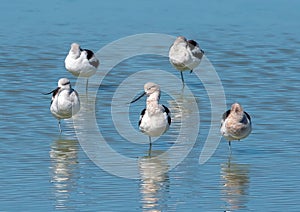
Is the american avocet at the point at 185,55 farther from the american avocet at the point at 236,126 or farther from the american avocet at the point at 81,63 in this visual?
the american avocet at the point at 236,126

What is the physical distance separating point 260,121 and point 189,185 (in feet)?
13.0

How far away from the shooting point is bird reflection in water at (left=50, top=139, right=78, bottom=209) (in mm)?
11172

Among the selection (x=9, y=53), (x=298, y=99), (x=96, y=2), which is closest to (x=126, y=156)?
(x=298, y=99)

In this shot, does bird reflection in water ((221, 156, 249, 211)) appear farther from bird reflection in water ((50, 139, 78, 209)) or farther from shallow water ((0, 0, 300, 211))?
bird reflection in water ((50, 139, 78, 209))

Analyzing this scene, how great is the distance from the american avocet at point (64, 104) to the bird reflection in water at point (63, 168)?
86cm

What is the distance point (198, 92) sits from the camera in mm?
18422

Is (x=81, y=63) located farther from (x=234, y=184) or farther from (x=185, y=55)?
(x=234, y=184)

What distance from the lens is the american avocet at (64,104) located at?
15.1 m

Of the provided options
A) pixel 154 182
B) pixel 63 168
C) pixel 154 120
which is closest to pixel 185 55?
pixel 154 120

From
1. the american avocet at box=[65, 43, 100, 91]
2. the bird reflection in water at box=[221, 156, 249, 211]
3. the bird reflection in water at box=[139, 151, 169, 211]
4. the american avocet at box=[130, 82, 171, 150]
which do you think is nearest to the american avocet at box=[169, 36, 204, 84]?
the american avocet at box=[65, 43, 100, 91]

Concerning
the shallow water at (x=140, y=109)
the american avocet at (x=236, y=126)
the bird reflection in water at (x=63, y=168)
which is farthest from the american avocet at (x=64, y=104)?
the american avocet at (x=236, y=126)

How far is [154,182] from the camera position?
1209 centimetres

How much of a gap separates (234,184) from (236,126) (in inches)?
55.4

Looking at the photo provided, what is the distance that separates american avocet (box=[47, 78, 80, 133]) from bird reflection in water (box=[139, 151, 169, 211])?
1983 mm
